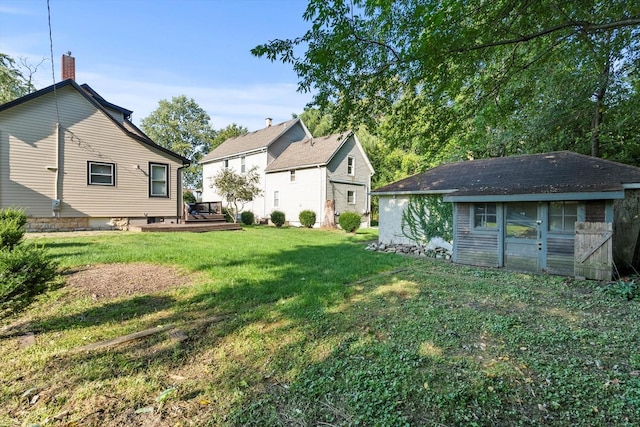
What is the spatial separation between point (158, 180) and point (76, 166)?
3.21 meters

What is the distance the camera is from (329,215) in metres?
19.9

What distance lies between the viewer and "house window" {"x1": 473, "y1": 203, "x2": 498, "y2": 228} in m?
8.73

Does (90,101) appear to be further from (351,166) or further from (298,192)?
(351,166)

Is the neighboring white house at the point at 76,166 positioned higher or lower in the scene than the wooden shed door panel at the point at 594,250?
higher

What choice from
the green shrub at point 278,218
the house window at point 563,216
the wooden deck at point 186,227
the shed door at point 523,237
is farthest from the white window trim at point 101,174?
the house window at point 563,216

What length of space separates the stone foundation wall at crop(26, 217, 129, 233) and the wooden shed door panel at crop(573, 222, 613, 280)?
1649 centimetres

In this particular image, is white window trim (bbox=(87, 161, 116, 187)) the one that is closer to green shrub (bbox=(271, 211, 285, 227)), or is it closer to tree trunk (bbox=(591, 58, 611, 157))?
green shrub (bbox=(271, 211, 285, 227))

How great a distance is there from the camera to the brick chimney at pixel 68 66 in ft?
48.2

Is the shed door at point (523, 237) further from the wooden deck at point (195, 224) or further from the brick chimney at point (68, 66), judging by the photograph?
the brick chimney at point (68, 66)

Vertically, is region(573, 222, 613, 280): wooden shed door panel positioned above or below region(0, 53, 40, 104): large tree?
below

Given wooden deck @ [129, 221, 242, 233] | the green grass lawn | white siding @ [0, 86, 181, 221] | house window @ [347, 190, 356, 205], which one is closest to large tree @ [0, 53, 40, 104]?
white siding @ [0, 86, 181, 221]

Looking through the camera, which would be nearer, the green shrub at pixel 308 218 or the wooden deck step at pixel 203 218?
the wooden deck step at pixel 203 218

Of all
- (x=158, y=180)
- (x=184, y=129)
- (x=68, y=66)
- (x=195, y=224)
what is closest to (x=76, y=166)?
(x=158, y=180)

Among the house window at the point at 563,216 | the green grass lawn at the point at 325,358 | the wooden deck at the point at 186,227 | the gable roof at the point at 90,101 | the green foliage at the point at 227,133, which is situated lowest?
the green grass lawn at the point at 325,358
